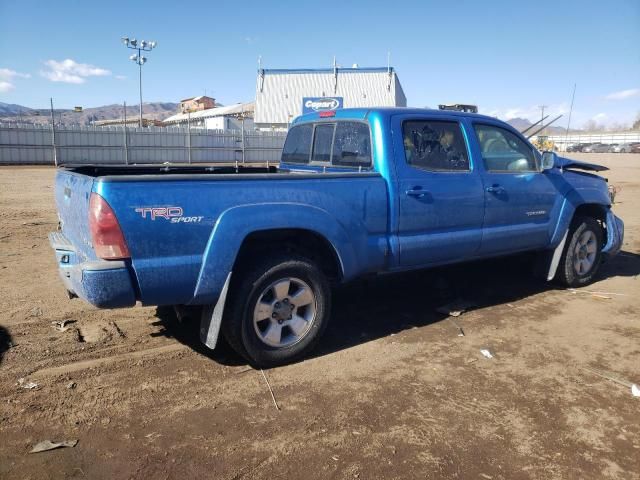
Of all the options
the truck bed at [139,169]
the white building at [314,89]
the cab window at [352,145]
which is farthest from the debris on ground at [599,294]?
the white building at [314,89]

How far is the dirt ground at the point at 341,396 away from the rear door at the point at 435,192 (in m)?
0.78

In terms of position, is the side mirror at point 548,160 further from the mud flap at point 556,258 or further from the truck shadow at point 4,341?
the truck shadow at point 4,341

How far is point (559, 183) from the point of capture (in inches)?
224

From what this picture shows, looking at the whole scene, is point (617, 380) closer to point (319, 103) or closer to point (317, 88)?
point (319, 103)

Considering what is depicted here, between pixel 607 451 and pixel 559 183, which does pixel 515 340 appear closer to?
pixel 607 451

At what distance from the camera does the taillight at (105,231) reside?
315 centimetres

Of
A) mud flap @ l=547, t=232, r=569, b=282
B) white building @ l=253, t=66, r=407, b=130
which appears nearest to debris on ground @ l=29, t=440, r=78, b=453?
mud flap @ l=547, t=232, r=569, b=282

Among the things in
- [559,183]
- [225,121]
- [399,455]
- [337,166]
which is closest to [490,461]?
[399,455]

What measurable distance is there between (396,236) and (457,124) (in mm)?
1400

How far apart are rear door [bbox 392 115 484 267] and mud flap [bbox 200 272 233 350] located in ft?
5.21

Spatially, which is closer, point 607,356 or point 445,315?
point 607,356

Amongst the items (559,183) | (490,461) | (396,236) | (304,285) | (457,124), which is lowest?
(490,461)

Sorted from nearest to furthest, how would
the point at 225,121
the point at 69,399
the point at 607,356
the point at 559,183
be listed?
the point at 69,399
the point at 607,356
the point at 559,183
the point at 225,121

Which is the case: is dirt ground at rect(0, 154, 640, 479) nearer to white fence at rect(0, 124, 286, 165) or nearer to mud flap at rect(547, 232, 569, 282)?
mud flap at rect(547, 232, 569, 282)
